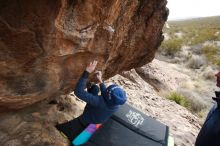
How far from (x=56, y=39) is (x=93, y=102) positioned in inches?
52.5

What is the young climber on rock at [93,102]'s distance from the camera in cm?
505

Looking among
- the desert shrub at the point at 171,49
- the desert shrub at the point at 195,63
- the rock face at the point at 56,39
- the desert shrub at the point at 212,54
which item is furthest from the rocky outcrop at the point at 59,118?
the desert shrub at the point at 171,49

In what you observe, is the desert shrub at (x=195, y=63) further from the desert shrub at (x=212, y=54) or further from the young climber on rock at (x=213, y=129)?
the young climber on rock at (x=213, y=129)

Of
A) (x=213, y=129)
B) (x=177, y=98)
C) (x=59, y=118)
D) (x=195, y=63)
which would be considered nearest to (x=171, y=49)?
(x=195, y=63)

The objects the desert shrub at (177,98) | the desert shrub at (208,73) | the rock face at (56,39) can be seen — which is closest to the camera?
the rock face at (56,39)

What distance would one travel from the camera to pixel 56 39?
4.19 meters

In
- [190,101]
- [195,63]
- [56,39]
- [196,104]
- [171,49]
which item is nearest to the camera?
[56,39]

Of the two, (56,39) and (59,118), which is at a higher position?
(56,39)

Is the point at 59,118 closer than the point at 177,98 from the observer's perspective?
Yes

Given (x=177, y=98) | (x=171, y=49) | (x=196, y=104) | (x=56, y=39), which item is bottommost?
(x=171, y=49)

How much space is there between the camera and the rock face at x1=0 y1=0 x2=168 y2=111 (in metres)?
3.88

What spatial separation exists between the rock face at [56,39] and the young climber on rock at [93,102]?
0.66 ft

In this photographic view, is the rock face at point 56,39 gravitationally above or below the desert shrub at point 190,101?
above

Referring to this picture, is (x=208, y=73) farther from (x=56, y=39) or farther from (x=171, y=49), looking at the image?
(x=56, y=39)
